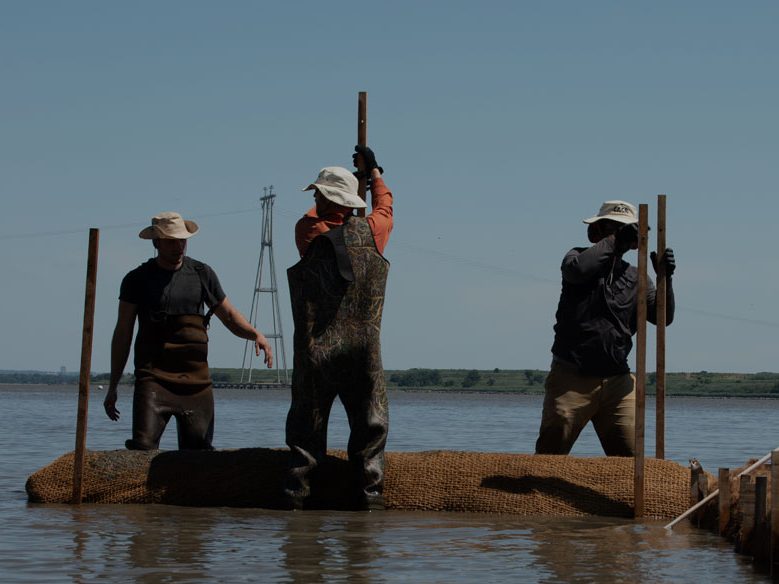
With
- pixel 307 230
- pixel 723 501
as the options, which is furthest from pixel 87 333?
pixel 723 501

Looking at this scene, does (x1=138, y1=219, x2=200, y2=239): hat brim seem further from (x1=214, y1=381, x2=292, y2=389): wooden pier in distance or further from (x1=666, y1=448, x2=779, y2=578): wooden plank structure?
(x1=214, y1=381, x2=292, y2=389): wooden pier in distance

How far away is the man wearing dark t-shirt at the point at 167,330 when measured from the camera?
9.92 meters

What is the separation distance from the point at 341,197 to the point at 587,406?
2309 millimetres

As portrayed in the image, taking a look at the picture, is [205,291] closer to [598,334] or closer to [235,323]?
[235,323]

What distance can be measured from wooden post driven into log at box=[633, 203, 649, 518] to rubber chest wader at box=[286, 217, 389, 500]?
162 cm

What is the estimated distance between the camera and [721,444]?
26.6m

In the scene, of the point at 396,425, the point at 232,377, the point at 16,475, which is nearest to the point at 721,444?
the point at 396,425

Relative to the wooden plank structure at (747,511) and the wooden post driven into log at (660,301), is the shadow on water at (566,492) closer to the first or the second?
the wooden plank structure at (747,511)

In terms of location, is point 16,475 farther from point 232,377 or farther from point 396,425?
point 232,377

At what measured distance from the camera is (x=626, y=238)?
32.2 feet

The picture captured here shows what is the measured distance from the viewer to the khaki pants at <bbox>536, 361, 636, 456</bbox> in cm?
994

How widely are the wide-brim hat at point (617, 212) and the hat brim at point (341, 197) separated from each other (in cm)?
194

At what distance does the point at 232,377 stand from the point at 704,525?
579 feet

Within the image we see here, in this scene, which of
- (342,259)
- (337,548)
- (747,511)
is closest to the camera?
(747,511)
